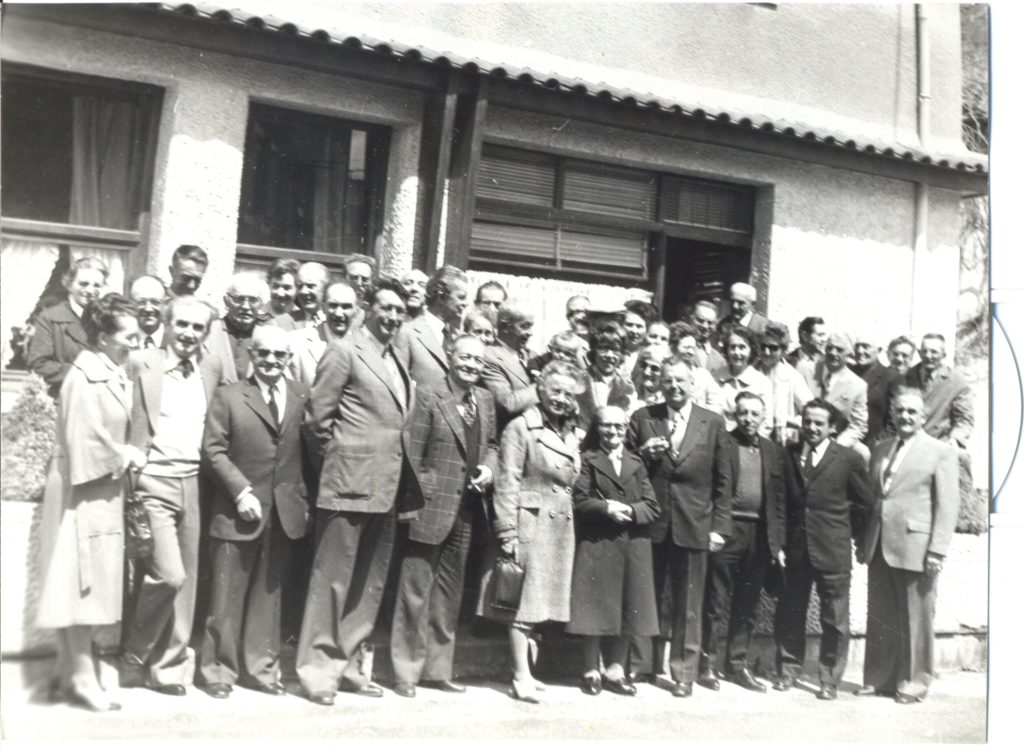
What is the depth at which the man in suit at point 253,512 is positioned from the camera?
514 centimetres

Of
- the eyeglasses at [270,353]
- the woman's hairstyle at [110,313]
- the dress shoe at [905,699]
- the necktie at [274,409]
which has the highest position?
the woman's hairstyle at [110,313]

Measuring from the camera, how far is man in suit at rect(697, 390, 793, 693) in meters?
6.36

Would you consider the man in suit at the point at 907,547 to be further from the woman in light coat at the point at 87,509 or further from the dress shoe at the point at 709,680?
the woman in light coat at the point at 87,509

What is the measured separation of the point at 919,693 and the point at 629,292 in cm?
346

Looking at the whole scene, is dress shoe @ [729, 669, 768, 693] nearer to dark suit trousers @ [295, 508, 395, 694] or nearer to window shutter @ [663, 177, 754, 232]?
dark suit trousers @ [295, 508, 395, 694]

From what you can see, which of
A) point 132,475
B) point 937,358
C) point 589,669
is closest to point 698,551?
point 589,669

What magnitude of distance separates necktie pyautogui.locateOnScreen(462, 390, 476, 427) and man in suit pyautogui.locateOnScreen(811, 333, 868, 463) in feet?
7.92

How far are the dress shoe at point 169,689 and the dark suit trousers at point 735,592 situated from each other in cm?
290

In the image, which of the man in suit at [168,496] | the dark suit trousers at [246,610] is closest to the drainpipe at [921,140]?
the dark suit trousers at [246,610]

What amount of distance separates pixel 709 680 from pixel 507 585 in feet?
4.82

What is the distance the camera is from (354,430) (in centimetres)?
538

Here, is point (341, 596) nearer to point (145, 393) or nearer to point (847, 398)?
point (145, 393)

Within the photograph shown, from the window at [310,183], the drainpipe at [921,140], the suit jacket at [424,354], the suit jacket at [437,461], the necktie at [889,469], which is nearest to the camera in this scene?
the suit jacket at [437,461]

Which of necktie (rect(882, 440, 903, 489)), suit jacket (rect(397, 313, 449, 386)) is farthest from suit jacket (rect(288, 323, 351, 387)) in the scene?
necktie (rect(882, 440, 903, 489))
